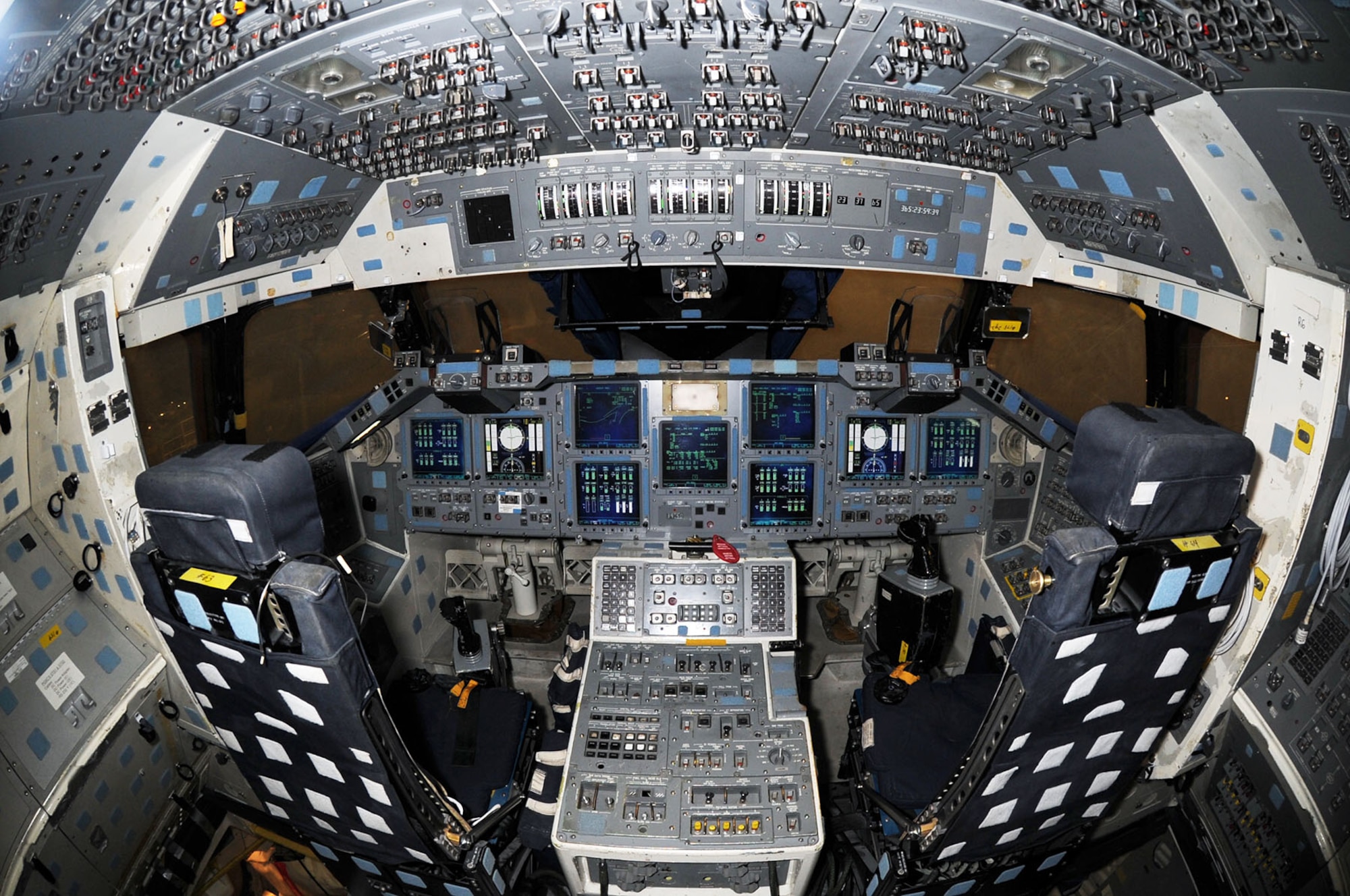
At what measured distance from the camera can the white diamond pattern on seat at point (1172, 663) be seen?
250 centimetres

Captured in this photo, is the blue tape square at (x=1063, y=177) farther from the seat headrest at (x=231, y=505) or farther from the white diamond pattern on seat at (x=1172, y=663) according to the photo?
the seat headrest at (x=231, y=505)

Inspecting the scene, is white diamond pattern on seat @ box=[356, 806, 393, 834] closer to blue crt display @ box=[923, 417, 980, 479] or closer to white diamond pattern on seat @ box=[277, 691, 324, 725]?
white diamond pattern on seat @ box=[277, 691, 324, 725]

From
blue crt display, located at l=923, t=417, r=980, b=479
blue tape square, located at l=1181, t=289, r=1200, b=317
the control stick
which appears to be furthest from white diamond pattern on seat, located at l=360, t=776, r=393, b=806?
blue tape square, located at l=1181, t=289, r=1200, b=317

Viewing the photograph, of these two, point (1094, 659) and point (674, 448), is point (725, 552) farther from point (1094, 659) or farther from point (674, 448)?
point (1094, 659)

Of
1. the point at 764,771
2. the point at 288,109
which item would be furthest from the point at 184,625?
the point at 764,771

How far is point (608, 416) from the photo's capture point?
4.10 metres

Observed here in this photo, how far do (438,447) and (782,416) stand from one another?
171 centimetres

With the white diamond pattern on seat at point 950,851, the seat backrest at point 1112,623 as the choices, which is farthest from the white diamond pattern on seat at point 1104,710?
the white diamond pattern on seat at point 950,851

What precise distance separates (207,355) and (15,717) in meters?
1.79

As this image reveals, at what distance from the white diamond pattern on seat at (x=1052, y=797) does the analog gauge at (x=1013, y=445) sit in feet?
5.85

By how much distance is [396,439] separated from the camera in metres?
4.28

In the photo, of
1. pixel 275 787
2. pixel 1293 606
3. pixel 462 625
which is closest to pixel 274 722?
pixel 275 787

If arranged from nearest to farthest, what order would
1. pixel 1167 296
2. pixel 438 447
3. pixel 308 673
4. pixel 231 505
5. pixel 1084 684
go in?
pixel 231 505, pixel 308 673, pixel 1084 684, pixel 1167 296, pixel 438 447

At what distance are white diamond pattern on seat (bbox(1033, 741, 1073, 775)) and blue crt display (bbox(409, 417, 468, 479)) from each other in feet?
9.26
